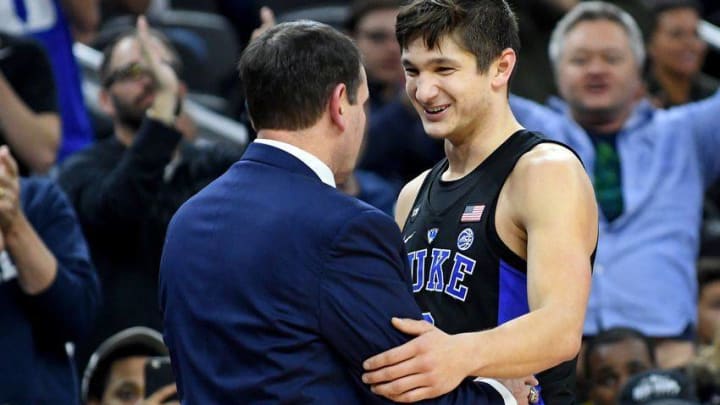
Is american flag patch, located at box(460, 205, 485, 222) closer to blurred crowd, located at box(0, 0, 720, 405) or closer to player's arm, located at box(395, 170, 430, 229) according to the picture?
player's arm, located at box(395, 170, 430, 229)

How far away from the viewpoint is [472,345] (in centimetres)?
344

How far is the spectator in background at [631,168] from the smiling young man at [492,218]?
2.44 meters

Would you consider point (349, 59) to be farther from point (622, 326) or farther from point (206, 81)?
point (206, 81)

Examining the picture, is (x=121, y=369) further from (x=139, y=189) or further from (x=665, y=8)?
(x=665, y=8)

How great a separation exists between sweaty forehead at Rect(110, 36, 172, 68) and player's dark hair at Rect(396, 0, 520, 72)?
275cm

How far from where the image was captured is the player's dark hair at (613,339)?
6137mm

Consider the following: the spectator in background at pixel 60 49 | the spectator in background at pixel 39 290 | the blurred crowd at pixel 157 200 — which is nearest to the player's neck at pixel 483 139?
the blurred crowd at pixel 157 200

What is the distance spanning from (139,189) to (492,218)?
8.08ft

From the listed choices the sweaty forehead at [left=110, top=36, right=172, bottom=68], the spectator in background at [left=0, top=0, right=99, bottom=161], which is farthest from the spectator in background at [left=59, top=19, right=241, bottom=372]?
the spectator in background at [left=0, top=0, right=99, bottom=161]

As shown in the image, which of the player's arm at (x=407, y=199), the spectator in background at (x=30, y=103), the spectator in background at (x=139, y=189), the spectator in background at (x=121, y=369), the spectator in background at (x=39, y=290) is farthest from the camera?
the spectator in background at (x=30, y=103)

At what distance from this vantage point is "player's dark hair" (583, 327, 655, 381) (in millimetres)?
6137

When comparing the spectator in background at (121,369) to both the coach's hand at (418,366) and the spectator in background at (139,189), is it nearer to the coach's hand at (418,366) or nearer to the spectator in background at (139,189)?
the spectator in background at (139,189)

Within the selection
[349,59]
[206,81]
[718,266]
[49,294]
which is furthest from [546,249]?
[206,81]

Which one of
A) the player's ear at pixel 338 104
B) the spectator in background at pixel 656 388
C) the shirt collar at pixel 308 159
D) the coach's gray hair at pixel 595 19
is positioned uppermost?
the player's ear at pixel 338 104
